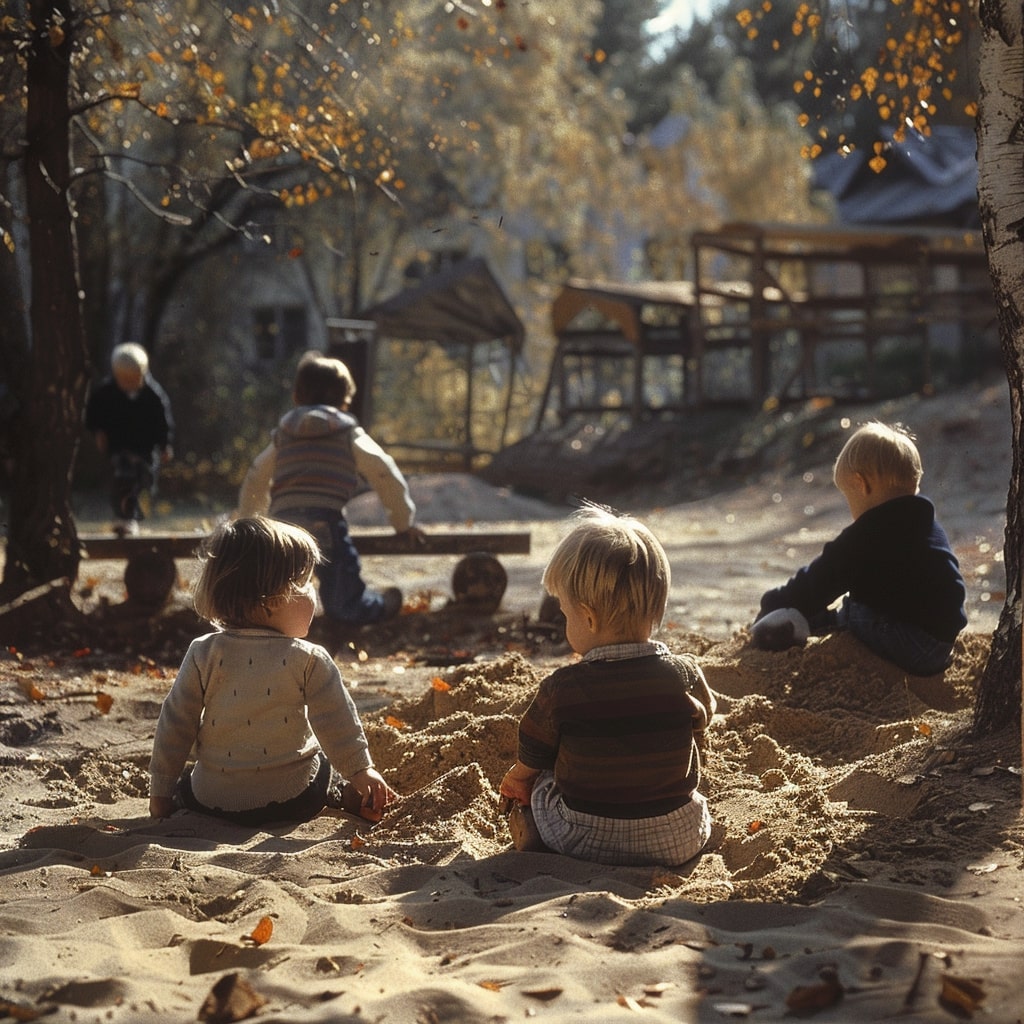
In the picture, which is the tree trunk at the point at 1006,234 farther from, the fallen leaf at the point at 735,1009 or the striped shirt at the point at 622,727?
the fallen leaf at the point at 735,1009

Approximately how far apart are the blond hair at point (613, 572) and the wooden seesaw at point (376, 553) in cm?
483

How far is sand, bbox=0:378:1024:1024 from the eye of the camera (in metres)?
2.62

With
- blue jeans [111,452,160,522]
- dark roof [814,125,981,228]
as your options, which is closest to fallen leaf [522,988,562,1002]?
blue jeans [111,452,160,522]

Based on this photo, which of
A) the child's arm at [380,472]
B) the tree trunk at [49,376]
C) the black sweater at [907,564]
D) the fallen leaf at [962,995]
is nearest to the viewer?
the fallen leaf at [962,995]

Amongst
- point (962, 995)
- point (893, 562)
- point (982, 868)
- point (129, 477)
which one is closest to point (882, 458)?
point (893, 562)

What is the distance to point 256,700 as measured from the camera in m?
4.02

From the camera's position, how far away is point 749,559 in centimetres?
1141

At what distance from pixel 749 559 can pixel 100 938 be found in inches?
353

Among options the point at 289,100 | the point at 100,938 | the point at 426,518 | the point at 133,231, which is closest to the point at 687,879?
the point at 100,938

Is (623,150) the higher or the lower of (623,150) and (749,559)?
the higher

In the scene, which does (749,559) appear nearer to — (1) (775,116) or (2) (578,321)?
(2) (578,321)

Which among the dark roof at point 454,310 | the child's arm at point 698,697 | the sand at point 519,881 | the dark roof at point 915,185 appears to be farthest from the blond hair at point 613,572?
the dark roof at point 915,185

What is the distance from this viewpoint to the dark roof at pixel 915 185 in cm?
3222

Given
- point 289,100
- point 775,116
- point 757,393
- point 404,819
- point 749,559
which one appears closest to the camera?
point 404,819
